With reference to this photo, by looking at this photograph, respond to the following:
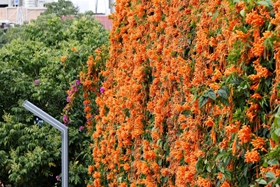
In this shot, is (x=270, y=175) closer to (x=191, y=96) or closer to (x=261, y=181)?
(x=261, y=181)

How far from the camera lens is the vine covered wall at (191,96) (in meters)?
3.65

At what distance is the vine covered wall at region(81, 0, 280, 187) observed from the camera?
3646mm

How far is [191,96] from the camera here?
4.63 m

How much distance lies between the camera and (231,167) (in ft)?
12.9

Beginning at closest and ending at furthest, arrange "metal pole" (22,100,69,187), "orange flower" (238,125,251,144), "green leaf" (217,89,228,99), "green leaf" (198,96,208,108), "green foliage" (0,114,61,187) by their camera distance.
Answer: "orange flower" (238,125,251,144)
"green leaf" (217,89,228,99)
"green leaf" (198,96,208,108)
"metal pole" (22,100,69,187)
"green foliage" (0,114,61,187)

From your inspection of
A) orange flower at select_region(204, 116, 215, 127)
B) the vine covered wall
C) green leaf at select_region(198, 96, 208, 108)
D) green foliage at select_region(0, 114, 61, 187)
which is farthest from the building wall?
green leaf at select_region(198, 96, 208, 108)

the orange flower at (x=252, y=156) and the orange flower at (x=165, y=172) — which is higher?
the orange flower at (x=252, y=156)

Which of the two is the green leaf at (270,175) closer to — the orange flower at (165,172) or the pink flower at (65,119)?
the orange flower at (165,172)

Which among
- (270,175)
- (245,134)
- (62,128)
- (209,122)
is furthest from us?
(62,128)

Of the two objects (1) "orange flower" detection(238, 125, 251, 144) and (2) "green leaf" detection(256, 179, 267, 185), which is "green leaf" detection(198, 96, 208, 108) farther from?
(2) "green leaf" detection(256, 179, 267, 185)

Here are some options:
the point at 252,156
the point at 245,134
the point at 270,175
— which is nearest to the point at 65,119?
the point at 245,134

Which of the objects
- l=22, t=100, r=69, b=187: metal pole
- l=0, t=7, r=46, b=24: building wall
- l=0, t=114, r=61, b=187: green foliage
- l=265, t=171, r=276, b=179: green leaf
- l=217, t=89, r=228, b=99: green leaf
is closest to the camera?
l=265, t=171, r=276, b=179: green leaf

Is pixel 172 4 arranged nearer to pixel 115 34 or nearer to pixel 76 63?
pixel 115 34

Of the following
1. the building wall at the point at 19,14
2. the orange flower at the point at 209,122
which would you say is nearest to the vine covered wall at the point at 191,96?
the orange flower at the point at 209,122
